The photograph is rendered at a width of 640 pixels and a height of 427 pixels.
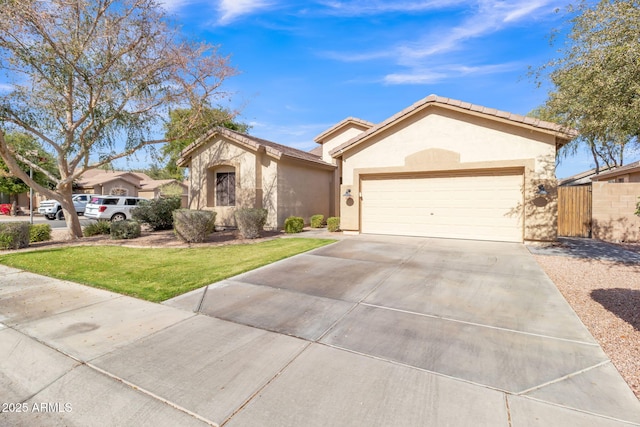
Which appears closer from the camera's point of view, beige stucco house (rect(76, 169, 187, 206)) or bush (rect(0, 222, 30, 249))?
bush (rect(0, 222, 30, 249))

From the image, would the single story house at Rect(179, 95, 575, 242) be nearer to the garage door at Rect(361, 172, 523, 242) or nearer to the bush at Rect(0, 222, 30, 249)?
the garage door at Rect(361, 172, 523, 242)

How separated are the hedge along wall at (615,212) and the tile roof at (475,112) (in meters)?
4.40

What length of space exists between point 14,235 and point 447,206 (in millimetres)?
14884

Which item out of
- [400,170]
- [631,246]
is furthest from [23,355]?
[631,246]

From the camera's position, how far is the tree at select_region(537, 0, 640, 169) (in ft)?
18.2

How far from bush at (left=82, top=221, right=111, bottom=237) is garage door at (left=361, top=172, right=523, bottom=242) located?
11.6 m

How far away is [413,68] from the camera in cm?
1256

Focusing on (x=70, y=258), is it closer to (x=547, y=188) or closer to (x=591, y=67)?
(x=591, y=67)

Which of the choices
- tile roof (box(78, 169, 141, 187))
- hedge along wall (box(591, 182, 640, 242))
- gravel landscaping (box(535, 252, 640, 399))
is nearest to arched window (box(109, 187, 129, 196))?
tile roof (box(78, 169, 141, 187))

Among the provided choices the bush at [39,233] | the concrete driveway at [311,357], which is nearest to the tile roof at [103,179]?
the bush at [39,233]

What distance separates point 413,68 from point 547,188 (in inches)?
270

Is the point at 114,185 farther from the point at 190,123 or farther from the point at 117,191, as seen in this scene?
Result: the point at 190,123

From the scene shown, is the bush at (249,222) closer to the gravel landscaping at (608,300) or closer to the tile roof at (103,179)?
the gravel landscaping at (608,300)

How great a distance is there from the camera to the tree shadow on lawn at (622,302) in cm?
437
